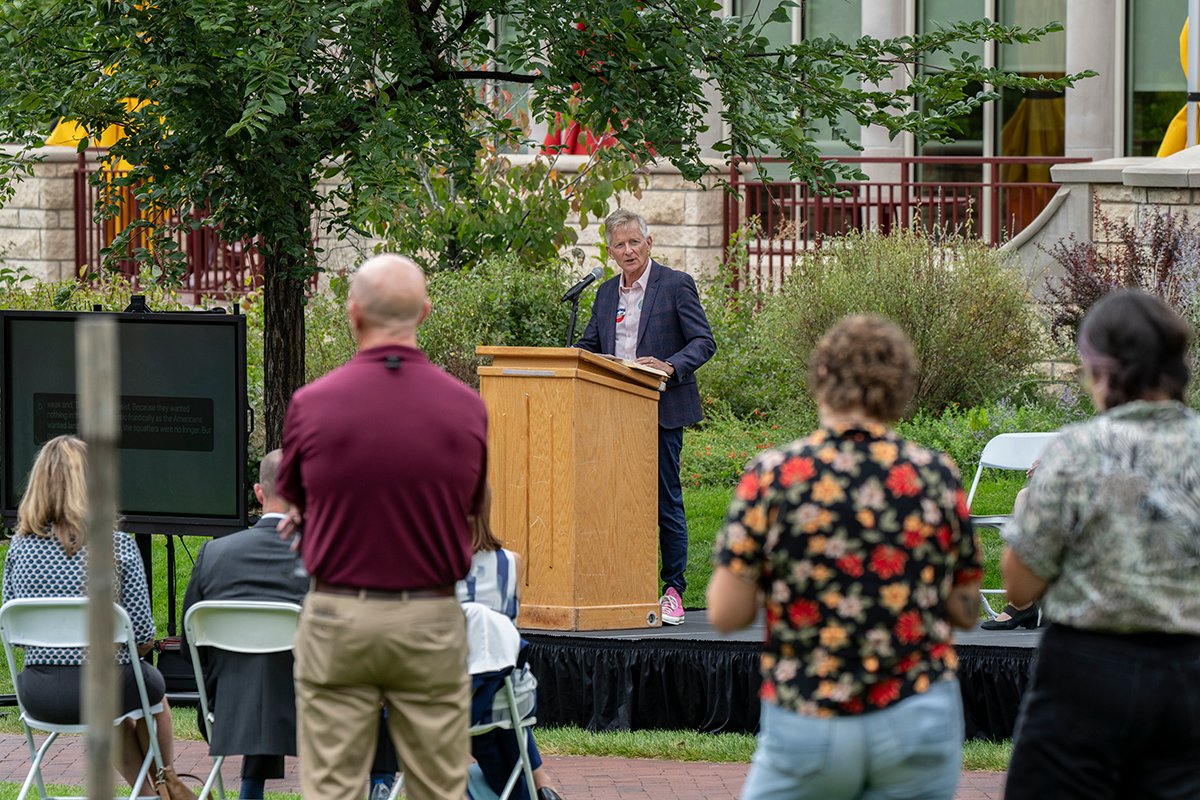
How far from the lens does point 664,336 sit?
6527 mm

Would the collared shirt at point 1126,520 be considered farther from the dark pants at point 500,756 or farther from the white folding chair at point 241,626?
the white folding chair at point 241,626

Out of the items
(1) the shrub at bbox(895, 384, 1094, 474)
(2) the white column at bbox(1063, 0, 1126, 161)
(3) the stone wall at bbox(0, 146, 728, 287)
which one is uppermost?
(2) the white column at bbox(1063, 0, 1126, 161)

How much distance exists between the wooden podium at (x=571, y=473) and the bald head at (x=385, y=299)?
224 cm

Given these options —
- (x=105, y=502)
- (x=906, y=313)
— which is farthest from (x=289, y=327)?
(x=105, y=502)

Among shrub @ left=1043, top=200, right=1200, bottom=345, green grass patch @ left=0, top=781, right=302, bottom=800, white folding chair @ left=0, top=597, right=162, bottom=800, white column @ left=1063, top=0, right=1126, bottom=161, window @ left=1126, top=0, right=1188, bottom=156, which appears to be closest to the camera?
white folding chair @ left=0, top=597, right=162, bottom=800

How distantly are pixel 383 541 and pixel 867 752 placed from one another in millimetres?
1247

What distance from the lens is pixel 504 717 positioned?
182 inches

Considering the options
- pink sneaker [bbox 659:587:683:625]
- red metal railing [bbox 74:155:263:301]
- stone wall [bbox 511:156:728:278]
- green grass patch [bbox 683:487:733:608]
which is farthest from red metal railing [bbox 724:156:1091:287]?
pink sneaker [bbox 659:587:683:625]

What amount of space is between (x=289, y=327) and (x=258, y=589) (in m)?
3.48

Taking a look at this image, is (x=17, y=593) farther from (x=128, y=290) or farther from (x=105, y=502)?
(x=128, y=290)

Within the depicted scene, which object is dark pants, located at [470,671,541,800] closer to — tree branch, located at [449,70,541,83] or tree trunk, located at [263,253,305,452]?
tree trunk, located at [263,253,305,452]

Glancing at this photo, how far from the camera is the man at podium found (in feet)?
21.2

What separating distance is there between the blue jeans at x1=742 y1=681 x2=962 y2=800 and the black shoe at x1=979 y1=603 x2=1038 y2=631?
4.00 meters

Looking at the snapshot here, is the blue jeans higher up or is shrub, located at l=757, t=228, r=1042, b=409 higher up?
shrub, located at l=757, t=228, r=1042, b=409
